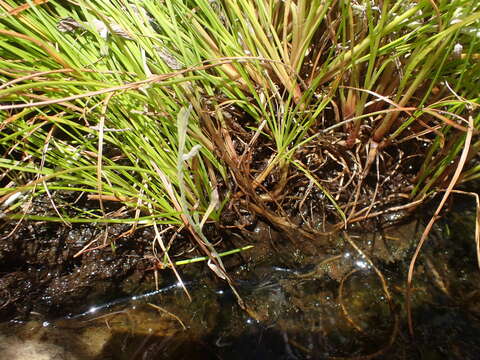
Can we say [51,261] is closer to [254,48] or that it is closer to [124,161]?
[124,161]

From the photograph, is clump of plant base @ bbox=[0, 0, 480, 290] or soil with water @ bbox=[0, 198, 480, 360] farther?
soil with water @ bbox=[0, 198, 480, 360]

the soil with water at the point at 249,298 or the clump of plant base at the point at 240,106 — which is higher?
the clump of plant base at the point at 240,106

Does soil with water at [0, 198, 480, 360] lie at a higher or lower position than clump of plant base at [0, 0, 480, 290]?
lower

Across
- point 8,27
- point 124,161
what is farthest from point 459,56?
point 8,27

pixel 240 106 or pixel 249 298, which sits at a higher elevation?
pixel 240 106
